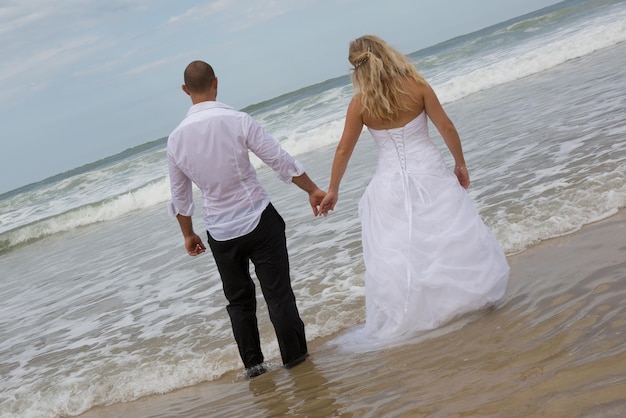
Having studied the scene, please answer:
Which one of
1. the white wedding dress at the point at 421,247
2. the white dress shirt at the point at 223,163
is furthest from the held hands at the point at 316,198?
the white wedding dress at the point at 421,247

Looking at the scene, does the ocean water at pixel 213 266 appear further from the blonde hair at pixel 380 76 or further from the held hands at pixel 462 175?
the blonde hair at pixel 380 76

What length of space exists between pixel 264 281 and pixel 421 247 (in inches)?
41.1

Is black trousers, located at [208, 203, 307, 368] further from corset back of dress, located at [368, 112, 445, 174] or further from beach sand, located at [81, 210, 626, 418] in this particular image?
corset back of dress, located at [368, 112, 445, 174]

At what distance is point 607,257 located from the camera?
469 cm

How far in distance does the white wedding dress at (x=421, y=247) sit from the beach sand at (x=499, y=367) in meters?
0.17

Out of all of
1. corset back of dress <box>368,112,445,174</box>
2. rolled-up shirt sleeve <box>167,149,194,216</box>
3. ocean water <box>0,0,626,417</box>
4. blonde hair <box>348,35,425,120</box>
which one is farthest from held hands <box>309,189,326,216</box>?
ocean water <box>0,0,626,417</box>

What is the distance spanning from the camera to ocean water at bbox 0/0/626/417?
19.0 feet

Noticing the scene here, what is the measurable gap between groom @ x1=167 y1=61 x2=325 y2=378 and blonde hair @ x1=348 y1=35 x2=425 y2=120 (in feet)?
2.04

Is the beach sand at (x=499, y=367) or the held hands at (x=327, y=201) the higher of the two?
the held hands at (x=327, y=201)

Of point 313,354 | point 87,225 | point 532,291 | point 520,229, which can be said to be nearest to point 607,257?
point 532,291

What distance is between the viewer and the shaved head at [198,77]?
4.46 meters

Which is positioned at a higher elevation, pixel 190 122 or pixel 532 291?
pixel 190 122

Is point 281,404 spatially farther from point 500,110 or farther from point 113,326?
point 500,110

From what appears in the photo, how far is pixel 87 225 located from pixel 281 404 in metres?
16.5
